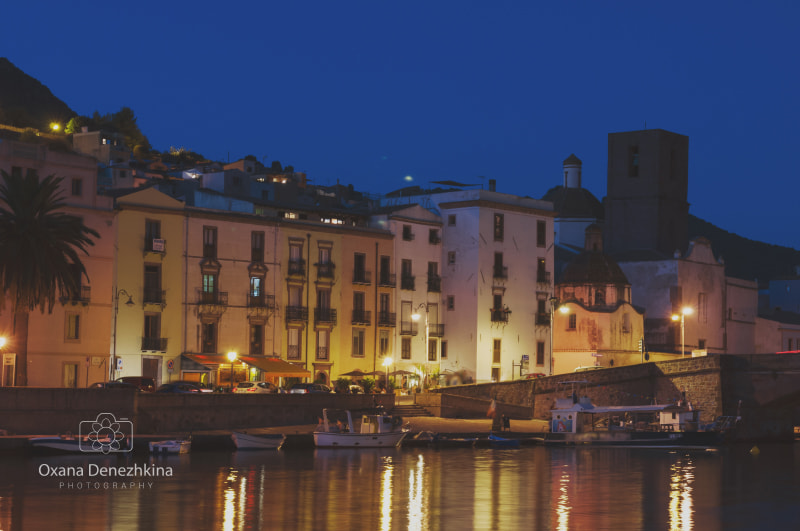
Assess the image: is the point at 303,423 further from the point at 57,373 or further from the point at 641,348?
the point at 641,348

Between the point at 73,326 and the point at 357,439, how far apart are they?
17.0 m

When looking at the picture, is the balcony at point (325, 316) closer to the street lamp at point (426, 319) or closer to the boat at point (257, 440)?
the street lamp at point (426, 319)

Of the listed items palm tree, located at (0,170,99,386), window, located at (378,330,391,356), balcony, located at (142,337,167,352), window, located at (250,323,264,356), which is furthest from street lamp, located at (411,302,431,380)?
palm tree, located at (0,170,99,386)

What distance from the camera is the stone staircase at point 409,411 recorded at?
80.8 meters

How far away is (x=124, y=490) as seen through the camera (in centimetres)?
4978

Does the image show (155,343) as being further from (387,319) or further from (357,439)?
(387,319)

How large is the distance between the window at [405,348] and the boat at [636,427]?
12.1m

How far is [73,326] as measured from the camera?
74.1 meters

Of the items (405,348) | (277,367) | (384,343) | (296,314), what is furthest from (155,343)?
(405,348)

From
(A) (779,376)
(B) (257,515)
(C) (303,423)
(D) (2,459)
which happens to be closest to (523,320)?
(A) (779,376)

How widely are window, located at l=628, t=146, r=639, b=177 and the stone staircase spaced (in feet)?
166

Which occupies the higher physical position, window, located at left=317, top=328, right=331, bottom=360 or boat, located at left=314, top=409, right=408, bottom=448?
window, located at left=317, top=328, right=331, bottom=360

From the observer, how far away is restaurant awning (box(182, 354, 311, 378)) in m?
78.6

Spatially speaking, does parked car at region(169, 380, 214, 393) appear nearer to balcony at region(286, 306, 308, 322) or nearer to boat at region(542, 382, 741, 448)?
balcony at region(286, 306, 308, 322)
